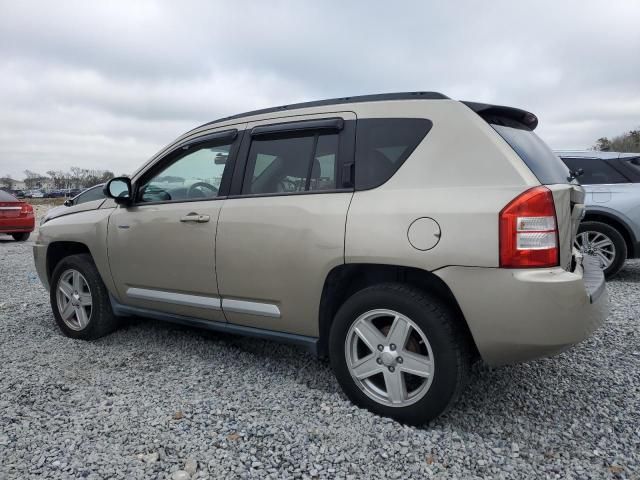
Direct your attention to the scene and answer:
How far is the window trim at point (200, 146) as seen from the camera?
330 cm

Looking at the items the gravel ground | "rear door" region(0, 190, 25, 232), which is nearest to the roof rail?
the gravel ground

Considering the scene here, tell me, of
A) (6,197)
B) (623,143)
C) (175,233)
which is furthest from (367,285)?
(623,143)

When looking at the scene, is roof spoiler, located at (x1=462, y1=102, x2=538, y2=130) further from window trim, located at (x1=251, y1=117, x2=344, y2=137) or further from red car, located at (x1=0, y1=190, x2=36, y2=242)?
red car, located at (x1=0, y1=190, x2=36, y2=242)

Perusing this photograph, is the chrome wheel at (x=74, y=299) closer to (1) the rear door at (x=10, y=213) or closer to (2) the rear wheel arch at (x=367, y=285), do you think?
(2) the rear wheel arch at (x=367, y=285)

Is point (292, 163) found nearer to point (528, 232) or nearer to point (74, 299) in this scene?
point (528, 232)

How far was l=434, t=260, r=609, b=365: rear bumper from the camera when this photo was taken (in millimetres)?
2205

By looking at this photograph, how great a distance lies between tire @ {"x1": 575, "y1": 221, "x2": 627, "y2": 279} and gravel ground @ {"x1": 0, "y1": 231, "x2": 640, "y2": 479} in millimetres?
2700

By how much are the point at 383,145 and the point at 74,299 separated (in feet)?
9.94

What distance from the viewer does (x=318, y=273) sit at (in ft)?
8.95

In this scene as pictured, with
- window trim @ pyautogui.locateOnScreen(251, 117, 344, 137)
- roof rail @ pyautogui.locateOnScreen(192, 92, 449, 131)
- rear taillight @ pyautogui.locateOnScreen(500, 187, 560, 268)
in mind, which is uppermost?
roof rail @ pyautogui.locateOnScreen(192, 92, 449, 131)

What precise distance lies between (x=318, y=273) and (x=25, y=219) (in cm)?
1285

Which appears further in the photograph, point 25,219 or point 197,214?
point 25,219

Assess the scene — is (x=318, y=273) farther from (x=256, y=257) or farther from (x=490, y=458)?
(x=490, y=458)

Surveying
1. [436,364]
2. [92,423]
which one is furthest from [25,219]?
[436,364]
